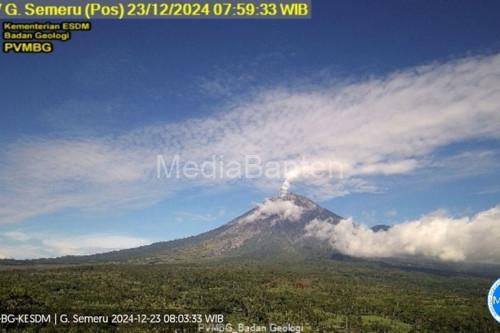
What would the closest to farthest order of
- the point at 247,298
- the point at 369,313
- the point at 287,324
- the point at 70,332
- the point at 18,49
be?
1. the point at 18,49
2. the point at 70,332
3. the point at 287,324
4. the point at 369,313
5. the point at 247,298

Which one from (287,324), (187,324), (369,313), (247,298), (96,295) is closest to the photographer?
(187,324)

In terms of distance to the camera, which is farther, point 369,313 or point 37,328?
point 369,313

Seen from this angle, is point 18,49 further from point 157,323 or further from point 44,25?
point 157,323

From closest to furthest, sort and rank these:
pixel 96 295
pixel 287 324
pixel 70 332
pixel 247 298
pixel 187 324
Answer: pixel 70 332
pixel 187 324
pixel 287 324
pixel 96 295
pixel 247 298

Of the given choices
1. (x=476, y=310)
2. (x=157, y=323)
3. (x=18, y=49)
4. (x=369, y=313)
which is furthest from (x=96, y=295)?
(x=476, y=310)

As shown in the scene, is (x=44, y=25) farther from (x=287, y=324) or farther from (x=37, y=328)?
(x=287, y=324)

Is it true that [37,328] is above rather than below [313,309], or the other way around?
above

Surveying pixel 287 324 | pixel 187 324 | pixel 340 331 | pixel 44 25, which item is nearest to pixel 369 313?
pixel 340 331

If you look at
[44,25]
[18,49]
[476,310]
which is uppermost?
[44,25]

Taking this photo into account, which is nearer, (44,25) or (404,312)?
(44,25)
